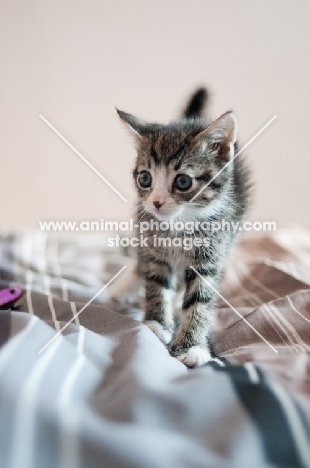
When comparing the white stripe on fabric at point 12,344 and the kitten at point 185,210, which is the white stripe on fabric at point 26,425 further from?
the kitten at point 185,210

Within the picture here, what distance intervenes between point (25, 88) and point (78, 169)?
51 centimetres

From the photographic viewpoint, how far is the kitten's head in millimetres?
940

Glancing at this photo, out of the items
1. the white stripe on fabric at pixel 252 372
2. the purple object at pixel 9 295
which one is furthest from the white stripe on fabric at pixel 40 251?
the white stripe on fabric at pixel 252 372

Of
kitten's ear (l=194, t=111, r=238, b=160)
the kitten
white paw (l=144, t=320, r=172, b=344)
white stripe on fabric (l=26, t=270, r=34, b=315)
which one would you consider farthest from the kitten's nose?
white stripe on fabric (l=26, t=270, r=34, b=315)

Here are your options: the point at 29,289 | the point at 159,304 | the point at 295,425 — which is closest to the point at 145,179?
the point at 159,304

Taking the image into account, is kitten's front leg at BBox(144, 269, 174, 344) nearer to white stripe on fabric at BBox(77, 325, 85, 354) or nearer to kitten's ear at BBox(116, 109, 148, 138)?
white stripe on fabric at BBox(77, 325, 85, 354)

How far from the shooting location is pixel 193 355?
2.77ft

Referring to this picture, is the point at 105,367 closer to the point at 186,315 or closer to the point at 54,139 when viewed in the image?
the point at 186,315

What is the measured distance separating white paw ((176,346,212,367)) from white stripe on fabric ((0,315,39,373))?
30 cm

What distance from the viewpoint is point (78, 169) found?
2336 millimetres

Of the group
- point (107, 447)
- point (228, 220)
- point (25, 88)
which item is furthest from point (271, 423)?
point (25, 88)

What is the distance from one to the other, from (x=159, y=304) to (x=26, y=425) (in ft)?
1.79

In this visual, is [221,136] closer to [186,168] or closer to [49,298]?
[186,168]

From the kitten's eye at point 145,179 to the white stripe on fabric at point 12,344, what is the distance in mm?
418
